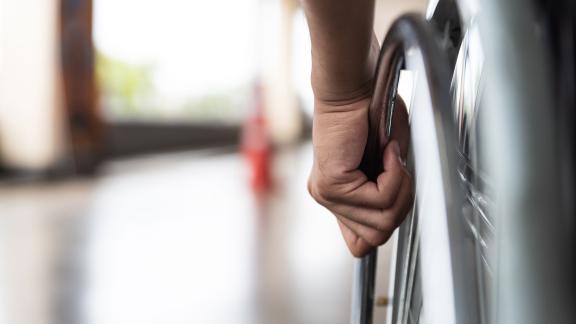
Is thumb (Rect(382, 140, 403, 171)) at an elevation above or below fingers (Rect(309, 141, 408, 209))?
above

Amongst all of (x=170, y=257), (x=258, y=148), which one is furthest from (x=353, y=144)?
(x=258, y=148)

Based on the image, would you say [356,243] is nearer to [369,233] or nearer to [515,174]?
[369,233]

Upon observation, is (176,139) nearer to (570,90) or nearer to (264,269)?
(264,269)

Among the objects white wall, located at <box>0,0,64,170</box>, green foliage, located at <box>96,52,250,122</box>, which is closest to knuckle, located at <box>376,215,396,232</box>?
white wall, located at <box>0,0,64,170</box>

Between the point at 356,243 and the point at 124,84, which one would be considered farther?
the point at 124,84

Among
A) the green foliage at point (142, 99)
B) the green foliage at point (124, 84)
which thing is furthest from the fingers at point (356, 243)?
the green foliage at point (124, 84)

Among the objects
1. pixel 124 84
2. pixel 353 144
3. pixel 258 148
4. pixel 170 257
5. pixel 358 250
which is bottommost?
pixel 170 257

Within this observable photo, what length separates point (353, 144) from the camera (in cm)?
68

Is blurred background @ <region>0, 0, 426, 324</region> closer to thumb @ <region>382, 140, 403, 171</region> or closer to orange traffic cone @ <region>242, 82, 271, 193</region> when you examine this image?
orange traffic cone @ <region>242, 82, 271, 193</region>

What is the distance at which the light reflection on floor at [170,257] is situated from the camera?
2473 mm

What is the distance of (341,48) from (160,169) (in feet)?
20.5

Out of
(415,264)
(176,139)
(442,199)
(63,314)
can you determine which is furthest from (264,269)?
(176,139)

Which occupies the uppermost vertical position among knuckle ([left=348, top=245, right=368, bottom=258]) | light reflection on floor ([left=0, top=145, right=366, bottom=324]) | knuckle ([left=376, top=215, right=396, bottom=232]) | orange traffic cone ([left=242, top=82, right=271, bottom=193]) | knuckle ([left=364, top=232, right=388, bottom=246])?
knuckle ([left=376, top=215, right=396, bottom=232])

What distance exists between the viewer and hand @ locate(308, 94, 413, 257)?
0.67 m
